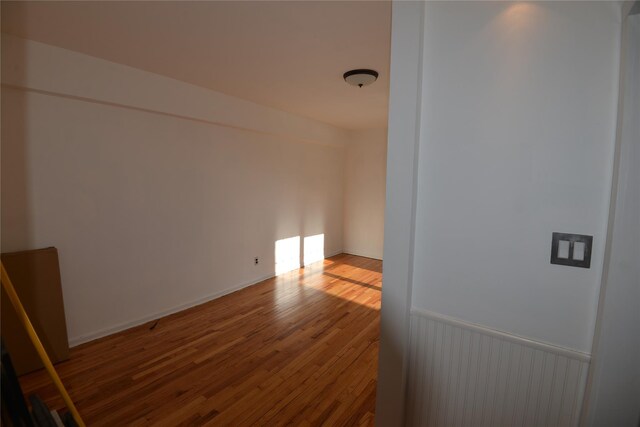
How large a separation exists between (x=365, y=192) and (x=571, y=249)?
4793 mm

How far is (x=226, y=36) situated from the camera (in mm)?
2148

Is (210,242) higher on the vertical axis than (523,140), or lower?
lower

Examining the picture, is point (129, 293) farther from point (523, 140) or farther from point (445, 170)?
point (523, 140)

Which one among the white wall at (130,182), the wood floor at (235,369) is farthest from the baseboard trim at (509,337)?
the white wall at (130,182)

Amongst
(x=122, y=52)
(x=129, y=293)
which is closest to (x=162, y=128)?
(x=122, y=52)

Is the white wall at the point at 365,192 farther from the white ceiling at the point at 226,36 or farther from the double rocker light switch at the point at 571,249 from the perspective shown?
the double rocker light switch at the point at 571,249

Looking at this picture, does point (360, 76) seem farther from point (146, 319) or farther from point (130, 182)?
point (146, 319)

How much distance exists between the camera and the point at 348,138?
5.97 meters

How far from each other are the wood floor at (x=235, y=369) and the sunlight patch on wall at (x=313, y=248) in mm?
1664

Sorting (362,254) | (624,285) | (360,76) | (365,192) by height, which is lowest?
(362,254)

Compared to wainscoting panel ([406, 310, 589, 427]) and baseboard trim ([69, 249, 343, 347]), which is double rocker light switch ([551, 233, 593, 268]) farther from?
baseboard trim ([69, 249, 343, 347])

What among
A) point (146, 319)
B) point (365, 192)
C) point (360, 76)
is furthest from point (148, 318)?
point (365, 192)

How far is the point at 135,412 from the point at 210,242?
77.9 inches

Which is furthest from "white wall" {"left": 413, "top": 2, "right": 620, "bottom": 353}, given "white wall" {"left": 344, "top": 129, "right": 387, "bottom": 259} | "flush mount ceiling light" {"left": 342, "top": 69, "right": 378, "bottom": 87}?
"white wall" {"left": 344, "top": 129, "right": 387, "bottom": 259}
